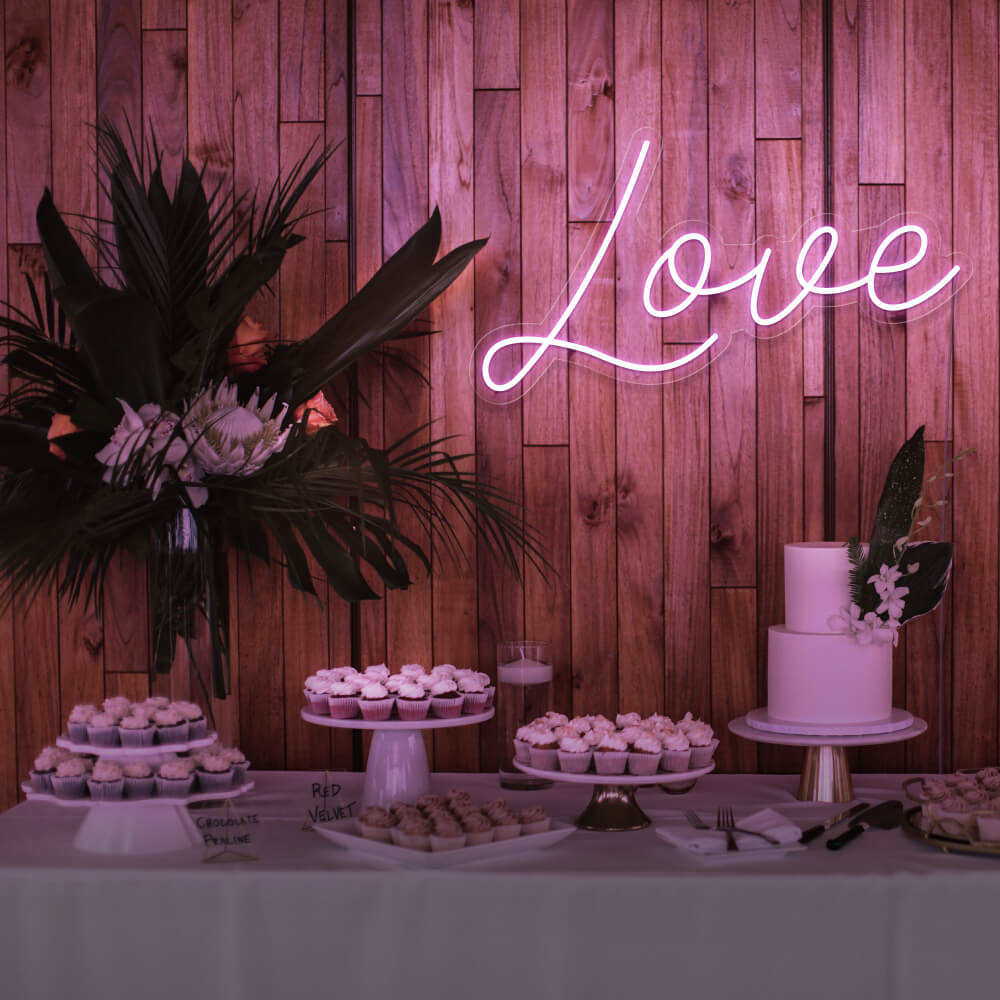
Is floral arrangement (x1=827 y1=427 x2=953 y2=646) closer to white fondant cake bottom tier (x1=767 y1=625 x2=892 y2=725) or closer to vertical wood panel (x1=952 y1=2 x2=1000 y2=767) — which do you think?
white fondant cake bottom tier (x1=767 y1=625 x2=892 y2=725)

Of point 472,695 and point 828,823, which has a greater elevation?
point 472,695

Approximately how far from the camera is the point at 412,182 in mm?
2518

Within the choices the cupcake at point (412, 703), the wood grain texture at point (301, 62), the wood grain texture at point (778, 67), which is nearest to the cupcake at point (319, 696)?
the cupcake at point (412, 703)

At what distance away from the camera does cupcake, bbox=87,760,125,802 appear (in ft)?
5.70

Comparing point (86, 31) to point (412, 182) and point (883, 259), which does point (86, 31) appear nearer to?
point (412, 182)

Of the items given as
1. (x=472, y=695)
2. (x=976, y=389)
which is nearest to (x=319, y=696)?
(x=472, y=695)

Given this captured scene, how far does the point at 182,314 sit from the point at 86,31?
0.92 m

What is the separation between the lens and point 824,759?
208 cm

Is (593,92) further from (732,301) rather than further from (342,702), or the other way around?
(342,702)

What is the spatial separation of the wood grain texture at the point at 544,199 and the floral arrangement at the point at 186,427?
25 cm

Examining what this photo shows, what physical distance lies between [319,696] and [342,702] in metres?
0.07

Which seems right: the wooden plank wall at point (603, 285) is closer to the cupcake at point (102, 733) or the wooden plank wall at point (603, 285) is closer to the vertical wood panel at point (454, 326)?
the vertical wood panel at point (454, 326)

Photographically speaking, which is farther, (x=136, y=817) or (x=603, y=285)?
(x=603, y=285)

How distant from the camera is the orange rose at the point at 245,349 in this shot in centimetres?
223
